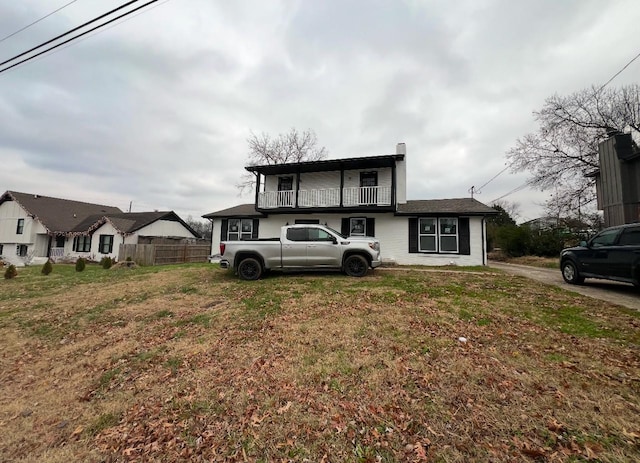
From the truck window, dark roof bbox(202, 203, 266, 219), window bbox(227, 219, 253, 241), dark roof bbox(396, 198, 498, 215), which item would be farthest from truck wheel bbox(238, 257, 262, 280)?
dark roof bbox(396, 198, 498, 215)

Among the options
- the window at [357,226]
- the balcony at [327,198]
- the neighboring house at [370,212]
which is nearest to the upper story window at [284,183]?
the neighboring house at [370,212]

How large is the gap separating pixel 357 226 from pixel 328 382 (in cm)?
1263

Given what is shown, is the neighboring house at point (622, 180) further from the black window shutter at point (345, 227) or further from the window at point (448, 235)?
the black window shutter at point (345, 227)

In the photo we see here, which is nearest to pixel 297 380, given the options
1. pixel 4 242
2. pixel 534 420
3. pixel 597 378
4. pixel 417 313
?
pixel 534 420

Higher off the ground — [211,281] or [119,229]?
[119,229]

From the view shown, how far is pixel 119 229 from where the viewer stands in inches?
990

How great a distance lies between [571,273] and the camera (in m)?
9.23

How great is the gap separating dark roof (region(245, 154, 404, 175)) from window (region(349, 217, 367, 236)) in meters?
2.96

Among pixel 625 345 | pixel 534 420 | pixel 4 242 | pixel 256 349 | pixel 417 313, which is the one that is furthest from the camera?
pixel 4 242

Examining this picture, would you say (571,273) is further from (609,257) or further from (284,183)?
(284,183)

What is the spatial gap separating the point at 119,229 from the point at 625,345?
30.7 m

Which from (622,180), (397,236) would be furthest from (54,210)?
(622,180)

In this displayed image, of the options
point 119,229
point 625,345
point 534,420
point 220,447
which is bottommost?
point 220,447

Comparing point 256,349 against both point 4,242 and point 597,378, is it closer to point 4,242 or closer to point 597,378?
point 597,378
